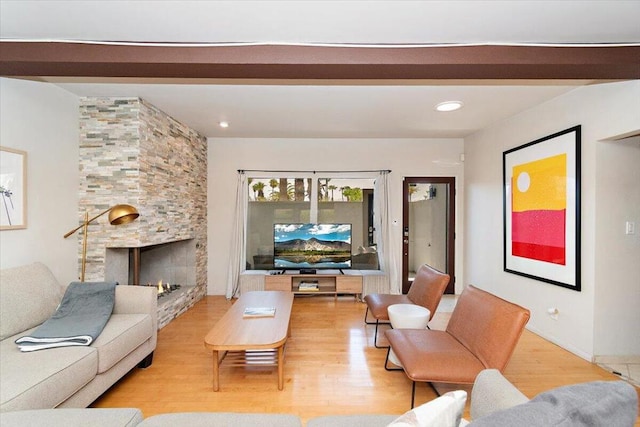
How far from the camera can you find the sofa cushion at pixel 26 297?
2.08m

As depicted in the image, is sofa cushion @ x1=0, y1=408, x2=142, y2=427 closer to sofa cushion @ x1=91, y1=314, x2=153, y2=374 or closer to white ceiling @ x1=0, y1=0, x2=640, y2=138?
sofa cushion @ x1=91, y1=314, x2=153, y2=374

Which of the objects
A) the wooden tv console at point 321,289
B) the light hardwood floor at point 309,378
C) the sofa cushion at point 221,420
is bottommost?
the light hardwood floor at point 309,378

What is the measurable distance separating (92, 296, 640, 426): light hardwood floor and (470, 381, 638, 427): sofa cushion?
143 cm

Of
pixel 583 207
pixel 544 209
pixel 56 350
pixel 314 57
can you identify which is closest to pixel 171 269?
pixel 56 350

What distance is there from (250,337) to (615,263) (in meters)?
3.16

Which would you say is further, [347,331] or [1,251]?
[347,331]

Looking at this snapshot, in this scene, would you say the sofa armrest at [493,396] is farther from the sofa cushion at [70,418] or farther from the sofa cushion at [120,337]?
the sofa cushion at [120,337]

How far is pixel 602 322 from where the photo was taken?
265 cm

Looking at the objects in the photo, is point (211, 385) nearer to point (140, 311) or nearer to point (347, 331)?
point (140, 311)

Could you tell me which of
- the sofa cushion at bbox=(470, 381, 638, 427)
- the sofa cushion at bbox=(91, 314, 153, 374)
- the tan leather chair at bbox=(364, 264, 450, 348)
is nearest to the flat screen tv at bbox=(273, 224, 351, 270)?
the tan leather chair at bbox=(364, 264, 450, 348)

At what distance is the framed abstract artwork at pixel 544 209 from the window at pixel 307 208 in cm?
200

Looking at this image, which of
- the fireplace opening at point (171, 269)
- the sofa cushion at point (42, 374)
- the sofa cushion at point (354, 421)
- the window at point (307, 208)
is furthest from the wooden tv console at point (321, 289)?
the sofa cushion at point (354, 421)

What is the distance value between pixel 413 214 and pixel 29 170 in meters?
4.74

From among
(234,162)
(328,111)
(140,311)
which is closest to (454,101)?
(328,111)
